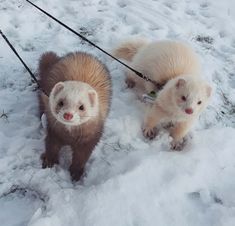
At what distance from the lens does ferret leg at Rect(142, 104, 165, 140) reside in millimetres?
3652

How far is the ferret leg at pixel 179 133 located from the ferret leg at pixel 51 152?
0.99 m

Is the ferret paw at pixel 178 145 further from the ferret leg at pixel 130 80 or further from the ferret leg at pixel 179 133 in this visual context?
the ferret leg at pixel 130 80

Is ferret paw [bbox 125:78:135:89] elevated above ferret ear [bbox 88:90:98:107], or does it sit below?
below

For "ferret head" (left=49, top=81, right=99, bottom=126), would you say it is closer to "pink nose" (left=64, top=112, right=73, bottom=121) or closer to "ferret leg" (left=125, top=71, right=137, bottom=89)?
"pink nose" (left=64, top=112, right=73, bottom=121)

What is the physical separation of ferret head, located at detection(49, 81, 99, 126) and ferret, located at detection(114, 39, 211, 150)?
2.76ft

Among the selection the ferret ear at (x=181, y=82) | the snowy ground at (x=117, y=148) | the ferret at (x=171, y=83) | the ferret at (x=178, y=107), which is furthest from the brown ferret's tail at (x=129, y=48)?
the ferret ear at (x=181, y=82)

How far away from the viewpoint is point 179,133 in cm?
361

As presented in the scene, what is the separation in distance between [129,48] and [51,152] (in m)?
1.60

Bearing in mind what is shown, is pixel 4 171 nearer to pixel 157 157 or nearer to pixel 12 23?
pixel 157 157

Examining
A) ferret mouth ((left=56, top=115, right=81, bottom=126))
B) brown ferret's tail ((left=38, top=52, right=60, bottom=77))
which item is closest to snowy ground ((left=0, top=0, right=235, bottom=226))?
brown ferret's tail ((left=38, top=52, right=60, bottom=77))

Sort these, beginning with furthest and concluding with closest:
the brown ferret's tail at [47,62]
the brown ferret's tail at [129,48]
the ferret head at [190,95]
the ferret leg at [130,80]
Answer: the brown ferret's tail at [129,48] → the ferret leg at [130,80] → the brown ferret's tail at [47,62] → the ferret head at [190,95]

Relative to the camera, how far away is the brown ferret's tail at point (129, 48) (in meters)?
4.31

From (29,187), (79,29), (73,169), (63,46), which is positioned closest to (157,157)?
(73,169)

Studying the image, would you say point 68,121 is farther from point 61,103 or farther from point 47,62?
point 47,62
